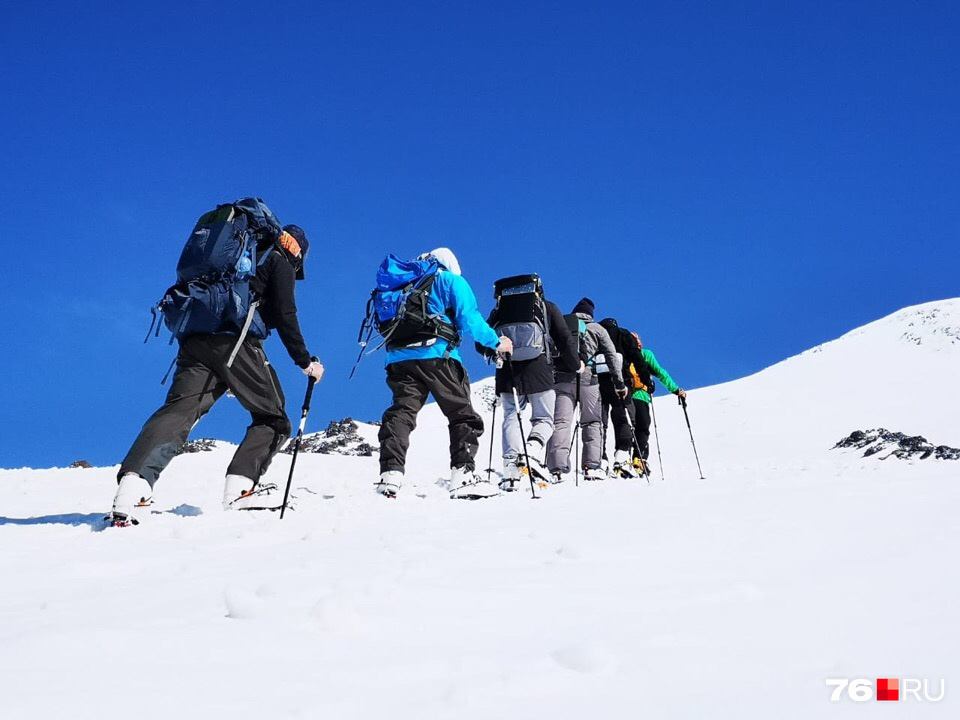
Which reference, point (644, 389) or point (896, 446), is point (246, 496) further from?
point (896, 446)

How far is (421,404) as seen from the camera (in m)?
6.89

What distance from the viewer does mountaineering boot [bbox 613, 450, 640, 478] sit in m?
10.9

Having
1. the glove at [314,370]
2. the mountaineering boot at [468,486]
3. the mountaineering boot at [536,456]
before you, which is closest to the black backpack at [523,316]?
the mountaineering boot at [536,456]

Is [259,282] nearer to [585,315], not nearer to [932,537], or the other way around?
[932,537]

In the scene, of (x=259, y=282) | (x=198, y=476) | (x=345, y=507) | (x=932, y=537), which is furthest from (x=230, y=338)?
(x=198, y=476)

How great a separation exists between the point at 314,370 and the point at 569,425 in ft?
14.1

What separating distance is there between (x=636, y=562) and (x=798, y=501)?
7.99 feet

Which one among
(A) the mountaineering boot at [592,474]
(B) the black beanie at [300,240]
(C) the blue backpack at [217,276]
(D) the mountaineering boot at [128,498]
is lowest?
(D) the mountaineering boot at [128,498]

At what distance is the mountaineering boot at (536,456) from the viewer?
7.89 metres

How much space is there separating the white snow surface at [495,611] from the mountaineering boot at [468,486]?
143cm

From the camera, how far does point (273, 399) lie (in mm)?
5992

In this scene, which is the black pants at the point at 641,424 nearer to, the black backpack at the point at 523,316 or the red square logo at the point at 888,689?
the black backpack at the point at 523,316

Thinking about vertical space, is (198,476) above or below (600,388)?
below

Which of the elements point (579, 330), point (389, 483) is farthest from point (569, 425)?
point (389, 483)
